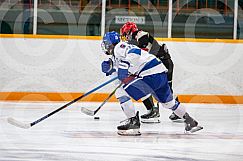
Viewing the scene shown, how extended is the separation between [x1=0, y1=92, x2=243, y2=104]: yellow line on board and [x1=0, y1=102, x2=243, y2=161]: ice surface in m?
1.08

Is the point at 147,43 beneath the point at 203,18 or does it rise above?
beneath

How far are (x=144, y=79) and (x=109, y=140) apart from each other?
1.92ft

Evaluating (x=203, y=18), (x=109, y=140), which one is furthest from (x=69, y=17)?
(x=109, y=140)

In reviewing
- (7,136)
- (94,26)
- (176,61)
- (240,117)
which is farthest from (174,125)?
(94,26)

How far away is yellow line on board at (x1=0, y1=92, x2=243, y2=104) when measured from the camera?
22.7 feet

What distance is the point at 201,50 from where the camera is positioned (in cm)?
731

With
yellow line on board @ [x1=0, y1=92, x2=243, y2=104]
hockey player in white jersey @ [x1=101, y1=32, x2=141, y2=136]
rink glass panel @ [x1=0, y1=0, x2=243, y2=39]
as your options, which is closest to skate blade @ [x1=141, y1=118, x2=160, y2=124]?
hockey player in white jersey @ [x1=101, y1=32, x2=141, y2=136]

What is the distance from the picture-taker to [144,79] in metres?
4.21

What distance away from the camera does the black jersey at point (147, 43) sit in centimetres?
503

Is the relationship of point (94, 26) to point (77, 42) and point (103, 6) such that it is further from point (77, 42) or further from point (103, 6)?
point (77, 42)

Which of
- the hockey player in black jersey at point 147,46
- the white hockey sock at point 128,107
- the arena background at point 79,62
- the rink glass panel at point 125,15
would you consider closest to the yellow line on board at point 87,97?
the arena background at point 79,62

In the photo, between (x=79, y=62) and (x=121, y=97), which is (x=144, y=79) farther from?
(x=79, y=62)

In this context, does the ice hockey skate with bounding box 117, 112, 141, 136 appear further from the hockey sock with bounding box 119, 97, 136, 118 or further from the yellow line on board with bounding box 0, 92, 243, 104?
the yellow line on board with bounding box 0, 92, 243, 104

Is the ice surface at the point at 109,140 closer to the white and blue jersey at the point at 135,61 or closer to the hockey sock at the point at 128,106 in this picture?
the hockey sock at the point at 128,106
